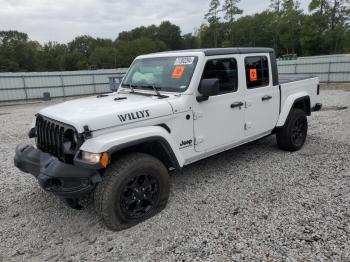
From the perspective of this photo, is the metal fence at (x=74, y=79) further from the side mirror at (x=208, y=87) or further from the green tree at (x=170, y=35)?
the green tree at (x=170, y=35)

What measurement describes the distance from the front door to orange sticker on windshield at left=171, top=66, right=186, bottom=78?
0.29 m

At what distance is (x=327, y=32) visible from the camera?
4375cm

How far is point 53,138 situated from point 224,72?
2452 mm

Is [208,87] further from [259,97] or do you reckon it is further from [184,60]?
[259,97]

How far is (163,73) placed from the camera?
4.05 meters

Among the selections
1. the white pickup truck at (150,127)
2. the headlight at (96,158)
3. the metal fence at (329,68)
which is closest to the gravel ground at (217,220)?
the white pickup truck at (150,127)

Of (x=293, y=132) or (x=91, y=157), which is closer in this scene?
(x=91, y=157)

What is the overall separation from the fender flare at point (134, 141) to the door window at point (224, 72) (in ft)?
3.56

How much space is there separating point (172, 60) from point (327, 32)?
158ft

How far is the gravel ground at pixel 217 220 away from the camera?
2.83 meters

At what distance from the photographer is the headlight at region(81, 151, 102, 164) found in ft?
9.09

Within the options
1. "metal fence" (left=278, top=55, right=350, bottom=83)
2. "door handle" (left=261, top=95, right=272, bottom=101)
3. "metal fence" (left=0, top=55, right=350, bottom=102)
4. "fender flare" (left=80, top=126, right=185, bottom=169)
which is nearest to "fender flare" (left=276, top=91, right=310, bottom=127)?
"door handle" (left=261, top=95, right=272, bottom=101)

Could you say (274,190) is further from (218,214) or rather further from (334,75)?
(334,75)

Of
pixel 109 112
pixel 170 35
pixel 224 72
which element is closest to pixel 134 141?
pixel 109 112
